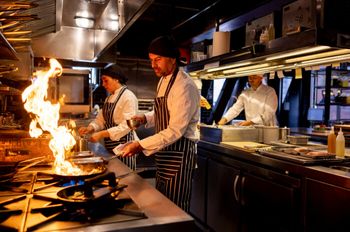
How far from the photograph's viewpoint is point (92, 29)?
4.87 metres

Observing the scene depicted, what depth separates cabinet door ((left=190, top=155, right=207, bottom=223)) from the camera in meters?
3.37

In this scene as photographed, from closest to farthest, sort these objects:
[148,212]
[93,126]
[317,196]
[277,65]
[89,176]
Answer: [148,212] < [89,176] < [317,196] < [277,65] < [93,126]

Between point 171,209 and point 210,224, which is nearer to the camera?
point 171,209

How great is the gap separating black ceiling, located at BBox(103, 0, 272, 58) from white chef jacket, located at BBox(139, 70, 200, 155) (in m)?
0.94

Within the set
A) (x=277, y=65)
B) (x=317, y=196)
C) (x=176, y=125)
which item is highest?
(x=277, y=65)

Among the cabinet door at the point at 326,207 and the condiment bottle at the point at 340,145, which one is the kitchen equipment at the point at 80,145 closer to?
the cabinet door at the point at 326,207

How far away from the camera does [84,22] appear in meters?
4.57

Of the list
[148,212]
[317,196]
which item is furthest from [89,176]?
[317,196]

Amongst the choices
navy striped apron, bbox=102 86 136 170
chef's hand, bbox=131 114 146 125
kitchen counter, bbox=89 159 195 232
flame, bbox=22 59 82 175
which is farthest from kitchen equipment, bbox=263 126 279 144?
kitchen counter, bbox=89 159 195 232

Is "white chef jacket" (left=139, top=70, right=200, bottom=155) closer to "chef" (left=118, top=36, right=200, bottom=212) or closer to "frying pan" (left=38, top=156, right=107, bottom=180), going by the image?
"chef" (left=118, top=36, right=200, bottom=212)

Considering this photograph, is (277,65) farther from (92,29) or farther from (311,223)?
(92,29)

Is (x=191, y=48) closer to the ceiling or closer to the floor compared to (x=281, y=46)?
closer to the ceiling

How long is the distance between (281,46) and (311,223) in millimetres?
1275

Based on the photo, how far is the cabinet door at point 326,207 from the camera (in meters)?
1.89
